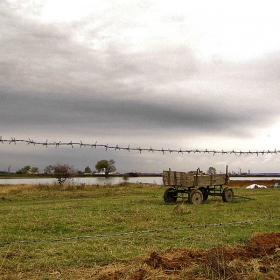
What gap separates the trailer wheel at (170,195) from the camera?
1708cm

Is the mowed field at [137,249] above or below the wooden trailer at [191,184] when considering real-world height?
below

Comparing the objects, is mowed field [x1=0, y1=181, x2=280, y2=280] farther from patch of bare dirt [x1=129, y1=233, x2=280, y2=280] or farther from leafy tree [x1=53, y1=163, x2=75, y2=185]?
leafy tree [x1=53, y1=163, x2=75, y2=185]

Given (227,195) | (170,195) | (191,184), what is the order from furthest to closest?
(227,195) → (170,195) → (191,184)

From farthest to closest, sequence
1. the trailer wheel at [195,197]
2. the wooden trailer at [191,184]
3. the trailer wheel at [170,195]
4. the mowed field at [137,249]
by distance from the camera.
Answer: the trailer wheel at [170,195] < the wooden trailer at [191,184] < the trailer wheel at [195,197] < the mowed field at [137,249]

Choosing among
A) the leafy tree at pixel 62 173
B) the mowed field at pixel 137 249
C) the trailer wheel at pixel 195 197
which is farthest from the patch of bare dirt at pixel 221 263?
the leafy tree at pixel 62 173

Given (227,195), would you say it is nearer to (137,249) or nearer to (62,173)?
(137,249)

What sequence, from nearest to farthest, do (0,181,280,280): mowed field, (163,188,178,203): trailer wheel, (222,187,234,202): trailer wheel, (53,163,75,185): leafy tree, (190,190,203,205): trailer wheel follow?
(0,181,280,280): mowed field → (190,190,203,205): trailer wheel → (163,188,178,203): trailer wheel → (222,187,234,202): trailer wheel → (53,163,75,185): leafy tree

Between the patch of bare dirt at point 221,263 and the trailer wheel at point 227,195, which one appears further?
the trailer wheel at point 227,195

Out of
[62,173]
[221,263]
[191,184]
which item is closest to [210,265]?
Result: [221,263]

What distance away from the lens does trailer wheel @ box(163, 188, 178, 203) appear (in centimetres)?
1708

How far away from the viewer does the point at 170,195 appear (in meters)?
17.3

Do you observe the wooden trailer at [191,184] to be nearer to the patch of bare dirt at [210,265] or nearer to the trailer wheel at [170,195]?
the trailer wheel at [170,195]

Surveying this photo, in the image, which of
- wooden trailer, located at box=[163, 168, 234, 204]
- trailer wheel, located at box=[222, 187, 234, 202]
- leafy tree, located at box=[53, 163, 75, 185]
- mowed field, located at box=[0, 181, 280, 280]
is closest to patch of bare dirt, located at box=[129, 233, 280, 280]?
mowed field, located at box=[0, 181, 280, 280]

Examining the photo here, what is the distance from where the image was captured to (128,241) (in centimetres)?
743
